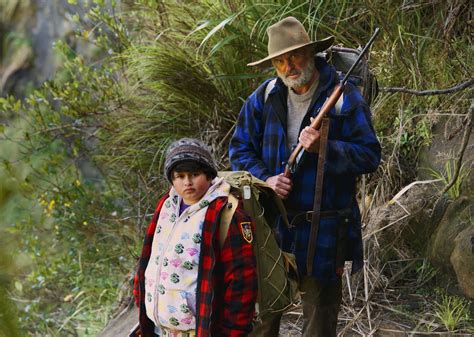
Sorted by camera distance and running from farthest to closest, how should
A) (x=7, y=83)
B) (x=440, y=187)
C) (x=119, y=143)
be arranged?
(x=7, y=83) → (x=119, y=143) → (x=440, y=187)

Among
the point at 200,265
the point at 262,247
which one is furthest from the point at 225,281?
the point at 262,247

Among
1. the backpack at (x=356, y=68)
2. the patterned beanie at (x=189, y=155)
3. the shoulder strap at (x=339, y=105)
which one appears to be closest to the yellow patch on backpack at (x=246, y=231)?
the patterned beanie at (x=189, y=155)

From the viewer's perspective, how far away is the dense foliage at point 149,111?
5.66 metres

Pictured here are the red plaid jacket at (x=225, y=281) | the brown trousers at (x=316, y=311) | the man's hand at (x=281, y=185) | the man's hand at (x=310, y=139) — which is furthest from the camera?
the brown trousers at (x=316, y=311)

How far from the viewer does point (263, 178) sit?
3.76 meters

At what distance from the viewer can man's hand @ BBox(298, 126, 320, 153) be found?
3523 millimetres

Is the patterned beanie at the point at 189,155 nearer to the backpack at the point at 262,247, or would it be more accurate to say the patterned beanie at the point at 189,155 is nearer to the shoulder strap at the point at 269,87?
the backpack at the point at 262,247

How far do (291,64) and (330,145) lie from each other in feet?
1.34

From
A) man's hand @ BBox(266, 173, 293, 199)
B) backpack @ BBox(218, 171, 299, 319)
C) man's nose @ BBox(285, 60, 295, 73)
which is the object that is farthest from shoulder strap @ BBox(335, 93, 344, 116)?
backpack @ BBox(218, 171, 299, 319)

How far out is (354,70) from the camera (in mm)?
3877

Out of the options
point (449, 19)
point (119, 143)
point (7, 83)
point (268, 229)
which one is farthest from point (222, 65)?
point (7, 83)

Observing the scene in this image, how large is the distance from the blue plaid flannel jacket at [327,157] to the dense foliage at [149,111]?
1368 mm

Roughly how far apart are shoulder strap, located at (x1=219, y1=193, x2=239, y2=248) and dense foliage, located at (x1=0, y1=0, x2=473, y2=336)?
171 cm

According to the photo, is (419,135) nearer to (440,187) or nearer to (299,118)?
(440,187)
